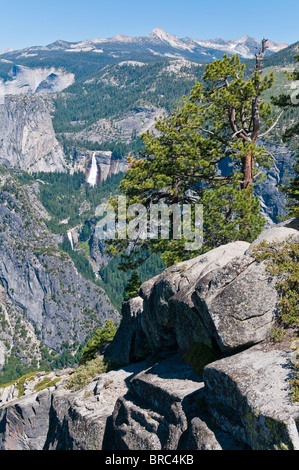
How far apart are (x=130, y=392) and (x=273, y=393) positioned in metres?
9.14

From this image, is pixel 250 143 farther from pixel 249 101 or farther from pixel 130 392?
pixel 130 392

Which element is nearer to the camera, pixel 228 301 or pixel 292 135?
pixel 228 301

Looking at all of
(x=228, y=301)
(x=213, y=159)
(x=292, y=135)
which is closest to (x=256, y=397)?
(x=228, y=301)

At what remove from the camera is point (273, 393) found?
455 inches

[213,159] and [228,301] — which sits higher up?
[213,159]

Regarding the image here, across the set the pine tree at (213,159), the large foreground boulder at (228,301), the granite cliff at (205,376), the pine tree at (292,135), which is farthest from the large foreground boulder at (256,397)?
the pine tree at (213,159)

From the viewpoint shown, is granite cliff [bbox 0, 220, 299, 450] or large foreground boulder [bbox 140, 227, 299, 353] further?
large foreground boulder [bbox 140, 227, 299, 353]

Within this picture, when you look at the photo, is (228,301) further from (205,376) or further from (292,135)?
(292,135)

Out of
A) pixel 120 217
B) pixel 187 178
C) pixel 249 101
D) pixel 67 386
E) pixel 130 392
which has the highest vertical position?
pixel 249 101

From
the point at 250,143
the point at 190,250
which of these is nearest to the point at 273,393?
the point at 190,250

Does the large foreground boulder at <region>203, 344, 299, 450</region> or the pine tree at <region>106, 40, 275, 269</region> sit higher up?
the pine tree at <region>106, 40, 275, 269</region>

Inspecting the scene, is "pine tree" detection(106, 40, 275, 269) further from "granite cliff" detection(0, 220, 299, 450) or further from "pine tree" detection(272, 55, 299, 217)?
"granite cliff" detection(0, 220, 299, 450)

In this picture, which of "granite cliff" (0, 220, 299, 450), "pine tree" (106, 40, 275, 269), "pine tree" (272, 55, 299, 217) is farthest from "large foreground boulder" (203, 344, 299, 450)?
"pine tree" (106, 40, 275, 269)

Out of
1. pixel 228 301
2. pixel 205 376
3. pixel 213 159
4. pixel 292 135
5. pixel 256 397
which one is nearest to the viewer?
pixel 256 397
